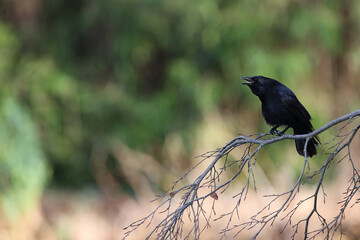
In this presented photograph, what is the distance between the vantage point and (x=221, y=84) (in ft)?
36.1

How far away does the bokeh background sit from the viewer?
10164mm

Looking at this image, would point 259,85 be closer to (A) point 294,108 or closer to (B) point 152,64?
(A) point 294,108

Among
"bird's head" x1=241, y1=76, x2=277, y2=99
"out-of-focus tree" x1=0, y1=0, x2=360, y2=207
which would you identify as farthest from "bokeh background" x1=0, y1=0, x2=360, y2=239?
"bird's head" x1=241, y1=76, x2=277, y2=99

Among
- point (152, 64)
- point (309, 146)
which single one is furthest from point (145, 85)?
point (309, 146)

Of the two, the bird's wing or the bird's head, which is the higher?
the bird's head

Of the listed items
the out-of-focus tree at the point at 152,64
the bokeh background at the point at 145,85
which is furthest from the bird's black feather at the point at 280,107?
the out-of-focus tree at the point at 152,64

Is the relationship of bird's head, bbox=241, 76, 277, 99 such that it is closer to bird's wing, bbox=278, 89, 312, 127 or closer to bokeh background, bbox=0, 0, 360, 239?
bird's wing, bbox=278, 89, 312, 127

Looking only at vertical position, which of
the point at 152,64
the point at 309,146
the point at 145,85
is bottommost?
the point at 309,146

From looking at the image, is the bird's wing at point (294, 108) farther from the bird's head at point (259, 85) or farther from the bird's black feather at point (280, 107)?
the bird's head at point (259, 85)

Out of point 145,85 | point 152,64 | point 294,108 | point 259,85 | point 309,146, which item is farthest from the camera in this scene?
point 152,64

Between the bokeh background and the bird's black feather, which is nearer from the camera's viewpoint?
the bird's black feather

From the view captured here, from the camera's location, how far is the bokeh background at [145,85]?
10164 mm

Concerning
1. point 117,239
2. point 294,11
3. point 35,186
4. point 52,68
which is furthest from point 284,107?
point 52,68

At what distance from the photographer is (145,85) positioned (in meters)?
12.5
